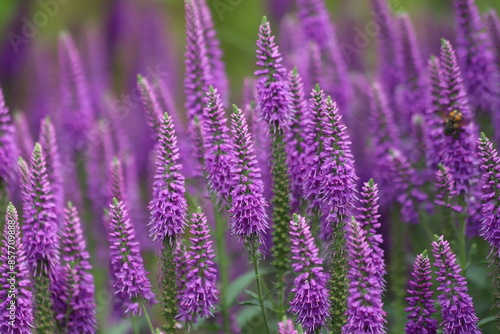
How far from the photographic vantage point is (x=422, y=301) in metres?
4.76

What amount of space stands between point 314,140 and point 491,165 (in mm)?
1173

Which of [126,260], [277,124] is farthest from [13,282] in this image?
[277,124]

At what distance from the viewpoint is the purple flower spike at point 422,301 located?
472 cm

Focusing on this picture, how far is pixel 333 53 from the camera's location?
26.0 feet

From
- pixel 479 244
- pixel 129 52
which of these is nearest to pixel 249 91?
pixel 479 244

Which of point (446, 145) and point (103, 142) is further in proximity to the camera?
point (103, 142)

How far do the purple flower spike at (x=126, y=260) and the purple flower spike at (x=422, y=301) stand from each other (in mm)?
1842

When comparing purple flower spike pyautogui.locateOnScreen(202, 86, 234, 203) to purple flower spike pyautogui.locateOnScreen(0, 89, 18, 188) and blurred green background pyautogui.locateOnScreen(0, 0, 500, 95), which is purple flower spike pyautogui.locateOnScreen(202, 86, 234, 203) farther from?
blurred green background pyautogui.locateOnScreen(0, 0, 500, 95)

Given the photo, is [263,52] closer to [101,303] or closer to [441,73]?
[441,73]

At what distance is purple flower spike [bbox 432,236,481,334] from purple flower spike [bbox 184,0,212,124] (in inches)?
98.3

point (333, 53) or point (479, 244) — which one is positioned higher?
point (333, 53)

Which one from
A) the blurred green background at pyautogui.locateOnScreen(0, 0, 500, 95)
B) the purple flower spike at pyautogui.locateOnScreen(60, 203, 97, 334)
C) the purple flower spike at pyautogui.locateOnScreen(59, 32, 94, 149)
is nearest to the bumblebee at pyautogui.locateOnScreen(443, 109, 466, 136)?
the purple flower spike at pyautogui.locateOnScreen(60, 203, 97, 334)

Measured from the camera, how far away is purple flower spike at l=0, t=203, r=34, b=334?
15.7 ft

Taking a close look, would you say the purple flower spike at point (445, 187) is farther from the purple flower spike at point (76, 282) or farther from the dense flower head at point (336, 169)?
the purple flower spike at point (76, 282)
